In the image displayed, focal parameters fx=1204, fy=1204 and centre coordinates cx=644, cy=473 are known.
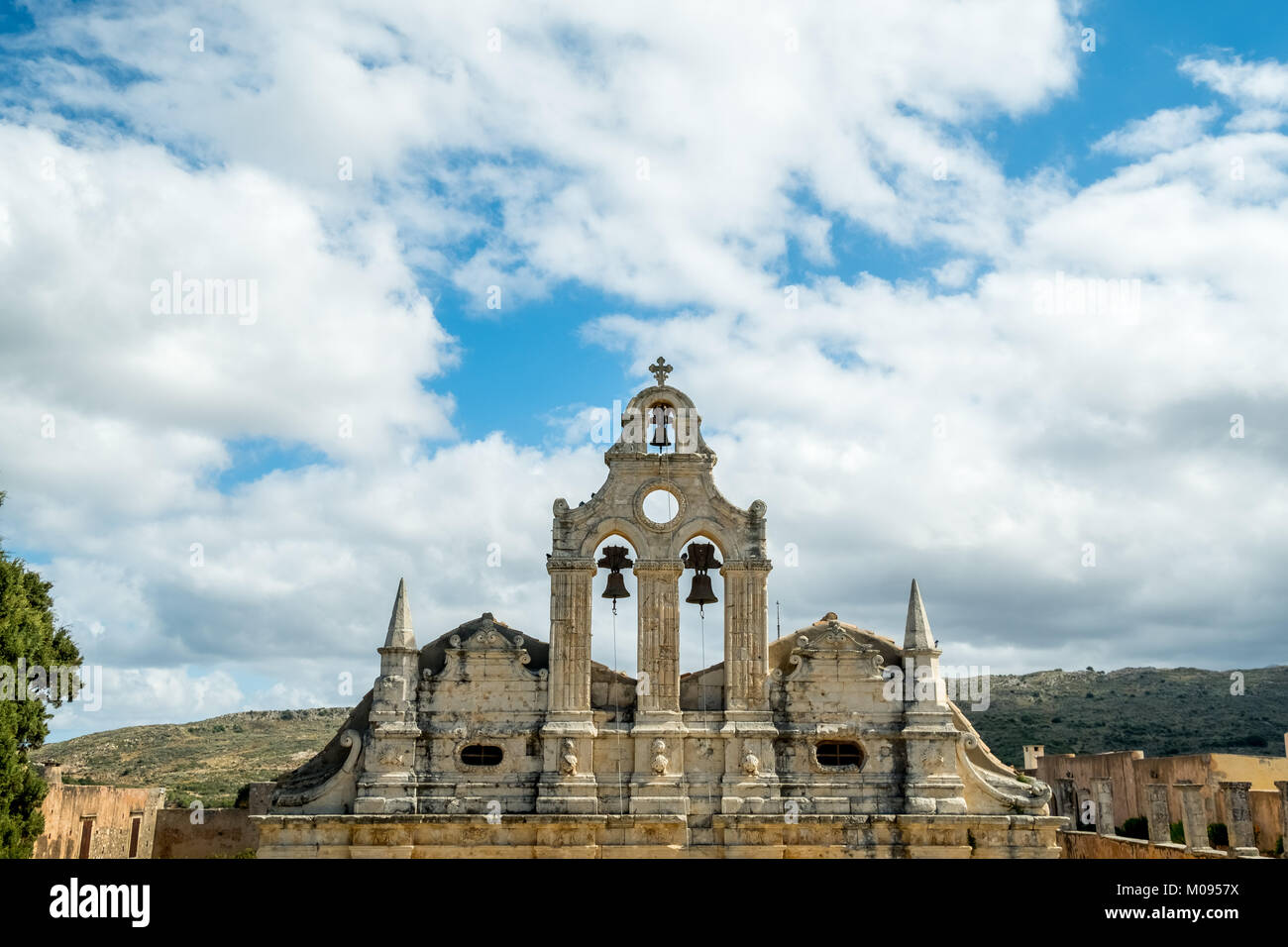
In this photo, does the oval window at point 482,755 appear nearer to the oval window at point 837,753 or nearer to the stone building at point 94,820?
the oval window at point 837,753

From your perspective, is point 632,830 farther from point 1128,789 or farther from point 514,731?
point 1128,789

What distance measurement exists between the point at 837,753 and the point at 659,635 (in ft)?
14.7

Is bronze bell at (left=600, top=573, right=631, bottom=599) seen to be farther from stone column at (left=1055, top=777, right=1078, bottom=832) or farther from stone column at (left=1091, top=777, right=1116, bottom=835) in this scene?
stone column at (left=1055, top=777, right=1078, bottom=832)

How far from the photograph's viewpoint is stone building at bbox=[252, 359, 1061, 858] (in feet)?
79.2

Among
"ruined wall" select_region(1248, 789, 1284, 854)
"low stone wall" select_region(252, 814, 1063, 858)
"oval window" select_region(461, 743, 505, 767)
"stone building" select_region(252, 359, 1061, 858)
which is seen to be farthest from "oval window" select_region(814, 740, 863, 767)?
"ruined wall" select_region(1248, 789, 1284, 854)

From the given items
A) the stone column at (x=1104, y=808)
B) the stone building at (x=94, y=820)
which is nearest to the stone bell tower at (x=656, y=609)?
the stone building at (x=94, y=820)

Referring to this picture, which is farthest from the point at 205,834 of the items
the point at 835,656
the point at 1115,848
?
the point at 1115,848

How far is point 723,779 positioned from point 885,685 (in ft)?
13.0

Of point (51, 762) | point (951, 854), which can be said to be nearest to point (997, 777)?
point (951, 854)

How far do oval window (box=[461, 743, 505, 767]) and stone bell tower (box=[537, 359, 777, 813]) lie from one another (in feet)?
3.78

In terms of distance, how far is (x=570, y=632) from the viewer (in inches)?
989

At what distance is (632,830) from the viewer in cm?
2412

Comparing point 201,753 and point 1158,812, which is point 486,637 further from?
point 201,753

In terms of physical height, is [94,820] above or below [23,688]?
below
